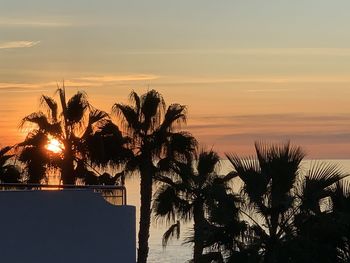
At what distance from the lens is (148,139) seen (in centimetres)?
3819

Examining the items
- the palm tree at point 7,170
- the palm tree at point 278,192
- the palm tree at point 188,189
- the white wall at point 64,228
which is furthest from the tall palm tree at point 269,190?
the palm tree at point 7,170

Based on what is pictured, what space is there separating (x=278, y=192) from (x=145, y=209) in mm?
16209

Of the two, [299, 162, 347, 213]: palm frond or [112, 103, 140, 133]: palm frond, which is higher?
[112, 103, 140, 133]: palm frond

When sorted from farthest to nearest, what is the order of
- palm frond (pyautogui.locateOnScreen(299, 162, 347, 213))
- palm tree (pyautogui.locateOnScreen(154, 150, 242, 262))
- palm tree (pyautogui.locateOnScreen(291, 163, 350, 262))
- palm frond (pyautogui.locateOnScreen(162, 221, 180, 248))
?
1. palm frond (pyautogui.locateOnScreen(162, 221, 180, 248))
2. palm tree (pyautogui.locateOnScreen(154, 150, 242, 262))
3. palm frond (pyautogui.locateOnScreen(299, 162, 347, 213))
4. palm tree (pyautogui.locateOnScreen(291, 163, 350, 262))

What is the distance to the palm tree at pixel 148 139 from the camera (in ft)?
124

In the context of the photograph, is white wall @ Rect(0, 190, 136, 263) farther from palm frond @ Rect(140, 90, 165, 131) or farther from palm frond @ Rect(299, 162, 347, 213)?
palm frond @ Rect(140, 90, 165, 131)

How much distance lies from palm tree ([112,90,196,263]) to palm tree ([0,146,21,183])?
16.4ft

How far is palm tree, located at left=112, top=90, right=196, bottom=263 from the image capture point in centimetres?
3772

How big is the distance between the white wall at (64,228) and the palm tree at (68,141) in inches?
536

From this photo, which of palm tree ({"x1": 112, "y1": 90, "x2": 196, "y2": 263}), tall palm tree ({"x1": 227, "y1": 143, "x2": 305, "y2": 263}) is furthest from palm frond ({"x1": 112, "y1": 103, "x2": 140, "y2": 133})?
tall palm tree ({"x1": 227, "y1": 143, "x2": 305, "y2": 263})

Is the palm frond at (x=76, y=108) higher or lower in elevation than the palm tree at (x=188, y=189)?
higher

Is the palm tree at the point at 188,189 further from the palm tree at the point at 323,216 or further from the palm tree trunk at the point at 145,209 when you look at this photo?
the palm tree at the point at 323,216

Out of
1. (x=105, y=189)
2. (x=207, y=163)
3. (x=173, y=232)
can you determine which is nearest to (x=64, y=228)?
(x=105, y=189)

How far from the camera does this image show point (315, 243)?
71.9ft
